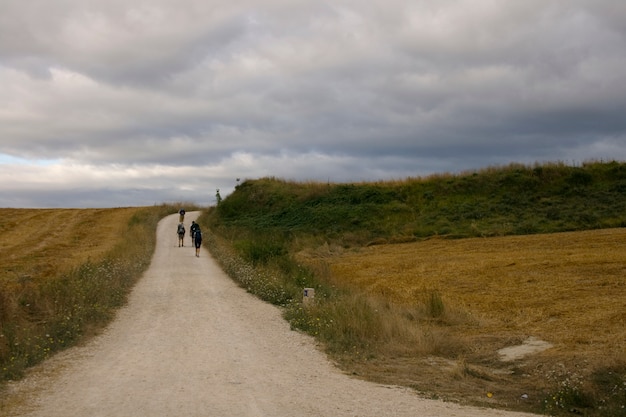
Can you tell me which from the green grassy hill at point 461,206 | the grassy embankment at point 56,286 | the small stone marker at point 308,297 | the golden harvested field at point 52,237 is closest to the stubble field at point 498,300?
the golden harvested field at point 52,237

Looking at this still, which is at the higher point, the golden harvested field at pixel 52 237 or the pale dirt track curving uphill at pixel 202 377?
the golden harvested field at pixel 52 237

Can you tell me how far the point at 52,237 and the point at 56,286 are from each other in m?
32.6

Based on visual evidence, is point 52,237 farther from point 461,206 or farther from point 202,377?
point 202,377

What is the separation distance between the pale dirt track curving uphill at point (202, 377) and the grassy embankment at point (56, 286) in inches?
17.5

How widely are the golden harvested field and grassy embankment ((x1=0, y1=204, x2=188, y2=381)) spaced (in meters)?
0.06

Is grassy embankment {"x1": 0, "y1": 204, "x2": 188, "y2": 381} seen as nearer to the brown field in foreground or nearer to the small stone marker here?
the small stone marker

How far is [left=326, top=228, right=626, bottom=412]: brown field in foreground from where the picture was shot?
1091cm

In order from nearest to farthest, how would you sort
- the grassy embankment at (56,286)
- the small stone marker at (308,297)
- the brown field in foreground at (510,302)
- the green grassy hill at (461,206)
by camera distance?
1. the brown field in foreground at (510,302)
2. the grassy embankment at (56,286)
3. the small stone marker at (308,297)
4. the green grassy hill at (461,206)

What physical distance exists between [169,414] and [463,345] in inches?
281

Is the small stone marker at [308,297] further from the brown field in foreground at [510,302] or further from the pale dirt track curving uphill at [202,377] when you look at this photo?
the brown field in foreground at [510,302]

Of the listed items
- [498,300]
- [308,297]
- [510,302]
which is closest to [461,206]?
[498,300]

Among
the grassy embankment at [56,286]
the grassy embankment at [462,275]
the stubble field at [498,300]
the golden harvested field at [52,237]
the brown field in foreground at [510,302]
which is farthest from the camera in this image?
the golden harvested field at [52,237]

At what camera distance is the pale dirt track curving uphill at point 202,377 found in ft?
28.0

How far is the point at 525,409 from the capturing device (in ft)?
30.6
